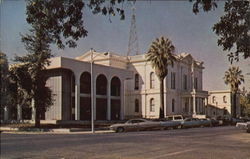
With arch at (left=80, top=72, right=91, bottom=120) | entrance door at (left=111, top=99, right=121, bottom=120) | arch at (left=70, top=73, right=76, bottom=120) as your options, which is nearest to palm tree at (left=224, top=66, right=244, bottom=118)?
arch at (left=70, top=73, right=76, bottom=120)

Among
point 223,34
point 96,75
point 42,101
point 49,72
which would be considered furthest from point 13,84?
point 223,34

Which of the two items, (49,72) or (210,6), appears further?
(49,72)

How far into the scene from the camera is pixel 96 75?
42.5 metres

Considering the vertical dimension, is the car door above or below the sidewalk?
above

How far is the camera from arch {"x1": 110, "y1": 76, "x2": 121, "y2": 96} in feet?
155

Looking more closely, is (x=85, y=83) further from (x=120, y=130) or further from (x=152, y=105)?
(x=120, y=130)

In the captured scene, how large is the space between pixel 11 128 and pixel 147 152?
72.7 ft

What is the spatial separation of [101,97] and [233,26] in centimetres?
3829

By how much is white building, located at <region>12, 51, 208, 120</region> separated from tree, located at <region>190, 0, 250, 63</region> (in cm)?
2545

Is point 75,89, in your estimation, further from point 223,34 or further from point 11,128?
point 223,34

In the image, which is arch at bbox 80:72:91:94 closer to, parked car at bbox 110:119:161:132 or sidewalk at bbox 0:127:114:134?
sidewalk at bbox 0:127:114:134

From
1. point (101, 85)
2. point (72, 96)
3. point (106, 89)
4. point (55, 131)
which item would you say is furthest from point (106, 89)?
point (55, 131)

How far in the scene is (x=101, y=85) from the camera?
4497 centimetres

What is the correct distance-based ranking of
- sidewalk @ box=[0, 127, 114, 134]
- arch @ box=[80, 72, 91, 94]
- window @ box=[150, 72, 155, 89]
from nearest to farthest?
sidewalk @ box=[0, 127, 114, 134]
arch @ box=[80, 72, 91, 94]
window @ box=[150, 72, 155, 89]
